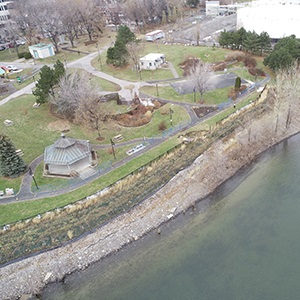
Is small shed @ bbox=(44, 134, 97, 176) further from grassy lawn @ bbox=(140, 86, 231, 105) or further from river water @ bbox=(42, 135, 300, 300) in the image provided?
grassy lawn @ bbox=(140, 86, 231, 105)

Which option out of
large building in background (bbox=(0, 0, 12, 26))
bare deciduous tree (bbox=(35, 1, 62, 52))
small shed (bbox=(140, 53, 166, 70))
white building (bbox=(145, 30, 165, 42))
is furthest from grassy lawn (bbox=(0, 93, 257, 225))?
large building in background (bbox=(0, 0, 12, 26))

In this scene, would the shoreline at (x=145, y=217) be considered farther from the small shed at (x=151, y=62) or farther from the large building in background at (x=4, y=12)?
the large building in background at (x=4, y=12)

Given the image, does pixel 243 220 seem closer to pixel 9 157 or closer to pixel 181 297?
pixel 181 297

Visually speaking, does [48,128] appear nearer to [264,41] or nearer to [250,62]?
[250,62]

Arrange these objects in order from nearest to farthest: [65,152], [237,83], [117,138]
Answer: [65,152]
[117,138]
[237,83]

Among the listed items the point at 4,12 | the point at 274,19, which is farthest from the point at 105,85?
the point at 4,12

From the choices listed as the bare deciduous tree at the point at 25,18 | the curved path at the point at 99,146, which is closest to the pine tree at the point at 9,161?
the curved path at the point at 99,146
